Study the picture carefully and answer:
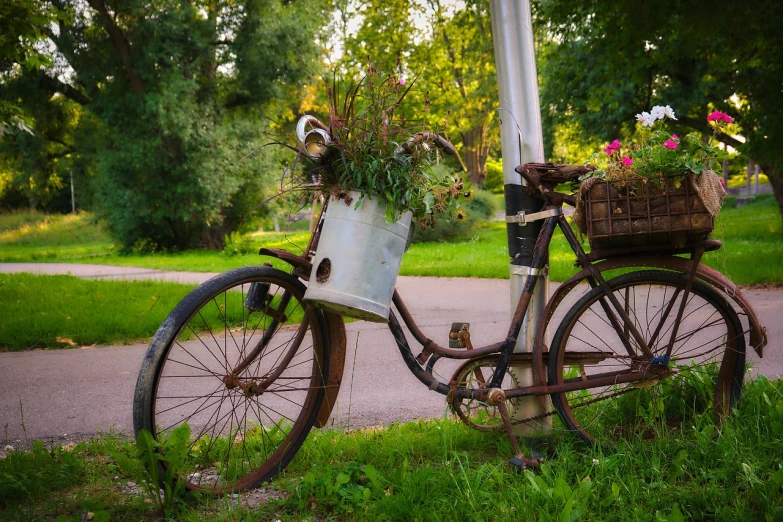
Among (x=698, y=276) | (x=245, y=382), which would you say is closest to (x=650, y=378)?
(x=698, y=276)

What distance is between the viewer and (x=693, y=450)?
291 cm

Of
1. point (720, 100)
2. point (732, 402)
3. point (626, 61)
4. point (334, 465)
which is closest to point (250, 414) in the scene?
point (334, 465)

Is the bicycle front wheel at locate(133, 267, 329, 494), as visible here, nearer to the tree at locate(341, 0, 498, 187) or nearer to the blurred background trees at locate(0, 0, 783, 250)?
the blurred background trees at locate(0, 0, 783, 250)

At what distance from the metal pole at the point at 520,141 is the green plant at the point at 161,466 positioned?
1542mm

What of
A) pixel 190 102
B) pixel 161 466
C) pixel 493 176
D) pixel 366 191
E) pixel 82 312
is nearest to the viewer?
pixel 161 466

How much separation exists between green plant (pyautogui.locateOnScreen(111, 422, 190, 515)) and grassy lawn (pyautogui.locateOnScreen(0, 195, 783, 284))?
0.93m

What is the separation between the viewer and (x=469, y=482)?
2.71 metres

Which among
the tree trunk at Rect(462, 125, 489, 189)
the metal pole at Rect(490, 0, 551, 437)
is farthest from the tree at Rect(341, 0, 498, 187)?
the metal pole at Rect(490, 0, 551, 437)

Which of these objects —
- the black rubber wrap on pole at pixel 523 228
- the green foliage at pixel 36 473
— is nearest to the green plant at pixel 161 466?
the green foliage at pixel 36 473

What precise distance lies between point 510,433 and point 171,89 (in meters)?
17.9

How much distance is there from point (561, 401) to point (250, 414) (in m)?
1.90

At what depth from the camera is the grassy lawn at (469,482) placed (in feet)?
8.17

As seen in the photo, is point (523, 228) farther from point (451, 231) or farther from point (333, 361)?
point (451, 231)

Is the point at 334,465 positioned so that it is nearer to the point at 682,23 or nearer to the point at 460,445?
the point at 460,445
